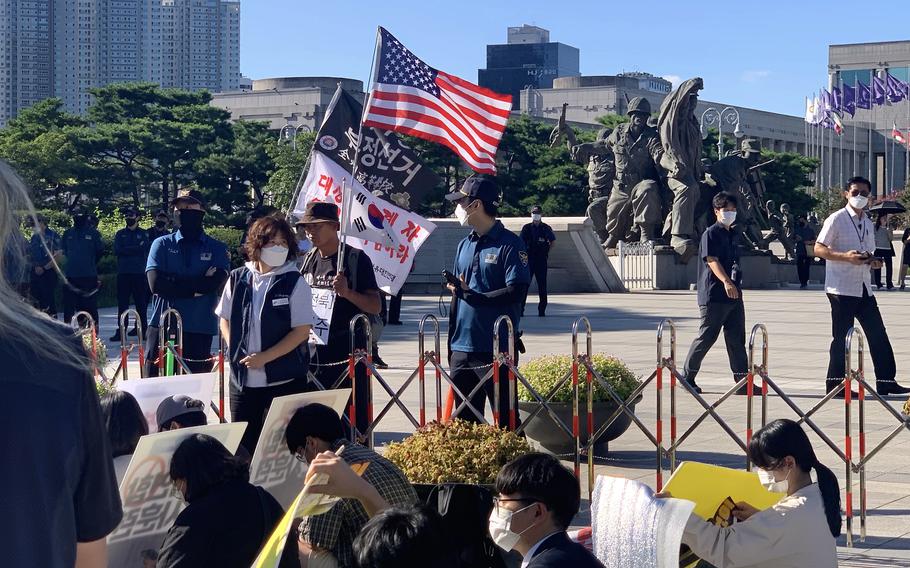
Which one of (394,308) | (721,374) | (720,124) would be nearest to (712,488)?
(721,374)

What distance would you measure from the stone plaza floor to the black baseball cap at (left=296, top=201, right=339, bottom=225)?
218 cm

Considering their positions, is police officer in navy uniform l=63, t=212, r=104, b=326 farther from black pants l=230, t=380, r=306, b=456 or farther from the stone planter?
black pants l=230, t=380, r=306, b=456

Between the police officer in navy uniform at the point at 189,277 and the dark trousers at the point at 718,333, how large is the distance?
4557 mm

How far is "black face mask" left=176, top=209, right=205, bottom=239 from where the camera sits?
930cm

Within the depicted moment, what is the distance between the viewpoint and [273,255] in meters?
7.00

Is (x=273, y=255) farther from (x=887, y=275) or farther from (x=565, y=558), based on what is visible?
(x=887, y=275)

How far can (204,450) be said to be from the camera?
4.27m

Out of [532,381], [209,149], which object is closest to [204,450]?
Result: [532,381]

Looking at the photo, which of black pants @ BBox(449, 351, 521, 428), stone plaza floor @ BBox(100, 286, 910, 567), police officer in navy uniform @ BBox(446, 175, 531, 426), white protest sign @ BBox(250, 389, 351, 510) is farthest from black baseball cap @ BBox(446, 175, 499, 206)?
white protest sign @ BBox(250, 389, 351, 510)

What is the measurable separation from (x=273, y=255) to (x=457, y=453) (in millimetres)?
1811

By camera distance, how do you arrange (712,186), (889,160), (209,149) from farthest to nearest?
(889,160) < (209,149) < (712,186)

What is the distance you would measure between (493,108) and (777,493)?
4882 millimetres

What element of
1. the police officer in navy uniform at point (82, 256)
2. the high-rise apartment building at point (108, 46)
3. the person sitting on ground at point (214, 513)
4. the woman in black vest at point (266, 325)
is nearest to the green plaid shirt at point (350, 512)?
the person sitting on ground at point (214, 513)

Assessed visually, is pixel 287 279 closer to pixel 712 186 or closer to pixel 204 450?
pixel 204 450
